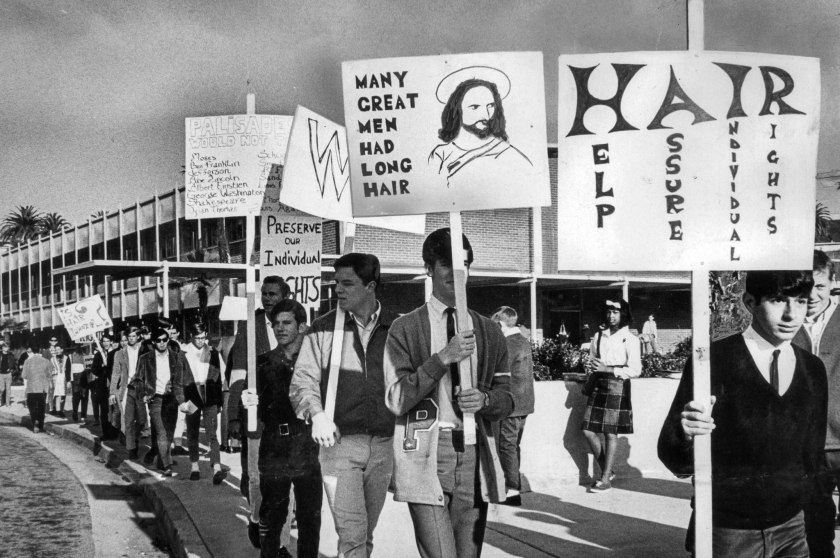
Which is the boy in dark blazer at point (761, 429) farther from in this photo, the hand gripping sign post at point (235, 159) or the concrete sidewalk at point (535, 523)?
the hand gripping sign post at point (235, 159)

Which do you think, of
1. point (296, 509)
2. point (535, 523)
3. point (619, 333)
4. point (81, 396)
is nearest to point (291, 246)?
point (296, 509)

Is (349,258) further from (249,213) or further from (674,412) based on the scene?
(249,213)

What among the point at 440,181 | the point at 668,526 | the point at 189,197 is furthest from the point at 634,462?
the point at 440,181

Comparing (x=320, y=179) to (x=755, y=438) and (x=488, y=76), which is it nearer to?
(x=488, y=76)

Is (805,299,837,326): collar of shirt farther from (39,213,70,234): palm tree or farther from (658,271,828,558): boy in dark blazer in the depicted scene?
(39,213,70,234): palm tree

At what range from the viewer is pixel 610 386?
8.45m

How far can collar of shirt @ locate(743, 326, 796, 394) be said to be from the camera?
3533 millimetres

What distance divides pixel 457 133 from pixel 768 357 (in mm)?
1656

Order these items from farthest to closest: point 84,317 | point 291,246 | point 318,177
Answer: point 84,317 < point 291,246 < point 318,177

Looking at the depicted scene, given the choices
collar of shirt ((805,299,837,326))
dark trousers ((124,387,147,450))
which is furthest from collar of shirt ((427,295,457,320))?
dark trousers ((124,387,147,450))

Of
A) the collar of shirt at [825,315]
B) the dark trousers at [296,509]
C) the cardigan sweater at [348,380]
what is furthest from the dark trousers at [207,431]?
Answer: the collar of shirt at [825,315]

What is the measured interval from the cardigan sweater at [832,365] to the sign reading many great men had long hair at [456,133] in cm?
164

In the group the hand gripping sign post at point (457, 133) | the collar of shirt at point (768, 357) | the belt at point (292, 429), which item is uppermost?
the hand gripping sign post at point (457, 133)

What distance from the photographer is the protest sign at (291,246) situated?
6973 mm
